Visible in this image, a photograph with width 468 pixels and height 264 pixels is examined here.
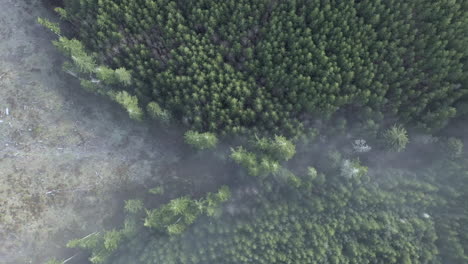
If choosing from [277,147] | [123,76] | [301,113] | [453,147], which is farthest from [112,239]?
[453,147]

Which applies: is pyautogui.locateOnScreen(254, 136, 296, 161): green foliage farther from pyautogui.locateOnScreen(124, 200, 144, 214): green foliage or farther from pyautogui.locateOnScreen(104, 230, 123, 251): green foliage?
pyautogui.locateOnScreen(104, 230, 123, 251): green foliage

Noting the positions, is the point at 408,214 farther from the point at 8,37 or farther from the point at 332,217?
the point at 8,37

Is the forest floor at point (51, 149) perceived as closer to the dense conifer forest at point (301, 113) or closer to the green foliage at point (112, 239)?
the green foliage at point (112, 239)

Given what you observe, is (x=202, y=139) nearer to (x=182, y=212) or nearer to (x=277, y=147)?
(x=277, y=147)

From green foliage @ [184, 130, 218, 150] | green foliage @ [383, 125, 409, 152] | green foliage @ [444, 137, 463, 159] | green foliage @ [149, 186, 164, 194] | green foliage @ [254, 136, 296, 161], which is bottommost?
green foliage @ [149, 186, 164, 194]

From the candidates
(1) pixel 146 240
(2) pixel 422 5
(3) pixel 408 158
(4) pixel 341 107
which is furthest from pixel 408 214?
(1) pixel 146 240

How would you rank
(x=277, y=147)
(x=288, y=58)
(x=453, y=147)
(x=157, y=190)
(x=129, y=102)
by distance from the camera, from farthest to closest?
(x=157, y=190)
(x=129, y=102)
(x=453, y=147)
(x=277, y=147)
(x=288, y=58)

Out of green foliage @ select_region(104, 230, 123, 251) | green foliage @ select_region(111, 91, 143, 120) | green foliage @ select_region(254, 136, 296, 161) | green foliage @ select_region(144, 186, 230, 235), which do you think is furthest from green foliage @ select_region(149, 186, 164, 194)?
green foliage @ select_region(254, 136, 296, 161)
